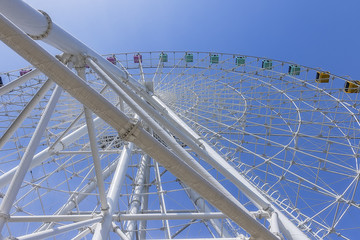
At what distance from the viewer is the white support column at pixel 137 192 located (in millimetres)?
17686

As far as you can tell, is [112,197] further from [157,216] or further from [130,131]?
[130,131]

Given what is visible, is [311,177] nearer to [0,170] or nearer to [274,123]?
[274,123]

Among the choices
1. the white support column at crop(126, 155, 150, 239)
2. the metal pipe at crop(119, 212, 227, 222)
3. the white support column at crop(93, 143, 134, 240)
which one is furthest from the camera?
the white support column at crop(126, 155, 150, 239)

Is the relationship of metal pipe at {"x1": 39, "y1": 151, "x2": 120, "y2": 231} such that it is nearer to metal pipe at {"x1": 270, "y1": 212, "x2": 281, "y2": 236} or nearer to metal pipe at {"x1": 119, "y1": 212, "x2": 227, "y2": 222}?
metal pipe at {"x1": 119, "y1": 212, "x2": 227, "y2": 222}

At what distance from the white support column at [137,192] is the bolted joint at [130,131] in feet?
37.9

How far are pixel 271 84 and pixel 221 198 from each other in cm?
2376

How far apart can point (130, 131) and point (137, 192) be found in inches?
627

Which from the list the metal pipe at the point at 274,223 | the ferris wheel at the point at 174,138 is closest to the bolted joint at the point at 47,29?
the ferris wheel at the point at 174,138

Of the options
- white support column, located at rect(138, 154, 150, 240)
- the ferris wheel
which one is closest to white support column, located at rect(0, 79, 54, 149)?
the ferris wheel

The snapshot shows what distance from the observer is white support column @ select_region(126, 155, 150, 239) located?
696 inches

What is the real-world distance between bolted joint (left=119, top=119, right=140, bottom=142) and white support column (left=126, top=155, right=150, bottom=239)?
455 inches

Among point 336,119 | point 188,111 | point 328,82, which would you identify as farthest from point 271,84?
point 188,111

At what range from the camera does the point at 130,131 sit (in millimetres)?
5551

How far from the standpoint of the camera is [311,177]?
66.1 ft
